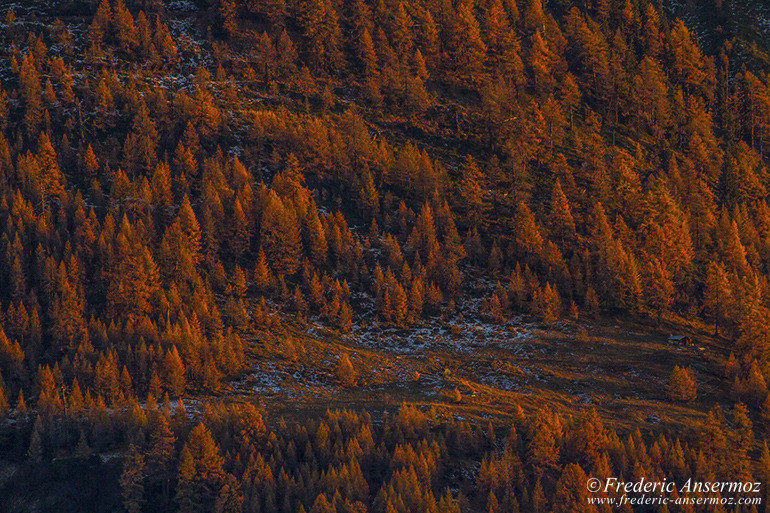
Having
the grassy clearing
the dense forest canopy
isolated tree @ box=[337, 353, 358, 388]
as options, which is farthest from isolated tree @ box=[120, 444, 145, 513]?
isolated tree @ box=[337, 353, 358, 388]

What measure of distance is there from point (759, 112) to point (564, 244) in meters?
70.7

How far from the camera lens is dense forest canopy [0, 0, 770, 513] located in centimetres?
7869

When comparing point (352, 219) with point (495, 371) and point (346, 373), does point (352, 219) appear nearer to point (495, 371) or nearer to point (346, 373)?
point (346, 373)

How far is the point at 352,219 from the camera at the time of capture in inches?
4806

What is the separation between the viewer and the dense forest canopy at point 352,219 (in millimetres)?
78688

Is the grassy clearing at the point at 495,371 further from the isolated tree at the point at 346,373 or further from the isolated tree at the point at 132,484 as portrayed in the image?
the isolated tree at the point at 132,484

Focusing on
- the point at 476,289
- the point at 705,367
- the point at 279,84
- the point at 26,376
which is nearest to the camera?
the point at 26,376

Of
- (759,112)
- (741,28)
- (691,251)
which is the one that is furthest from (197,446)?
(741,28)

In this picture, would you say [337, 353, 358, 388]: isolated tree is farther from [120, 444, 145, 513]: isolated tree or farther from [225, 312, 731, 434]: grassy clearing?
[120, 444, 145, 513]: isolated tree

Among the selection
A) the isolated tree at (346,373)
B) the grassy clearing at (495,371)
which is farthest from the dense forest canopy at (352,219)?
the grassy clearing at (495,371)

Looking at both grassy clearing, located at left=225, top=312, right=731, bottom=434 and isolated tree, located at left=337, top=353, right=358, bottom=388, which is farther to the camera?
isolated tree, located at left=337, top=353, right=358, bottom=388

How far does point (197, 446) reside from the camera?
77000 millimetres

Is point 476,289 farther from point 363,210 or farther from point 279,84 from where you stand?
point 279,84

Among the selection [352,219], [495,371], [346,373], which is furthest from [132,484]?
[352,219]
